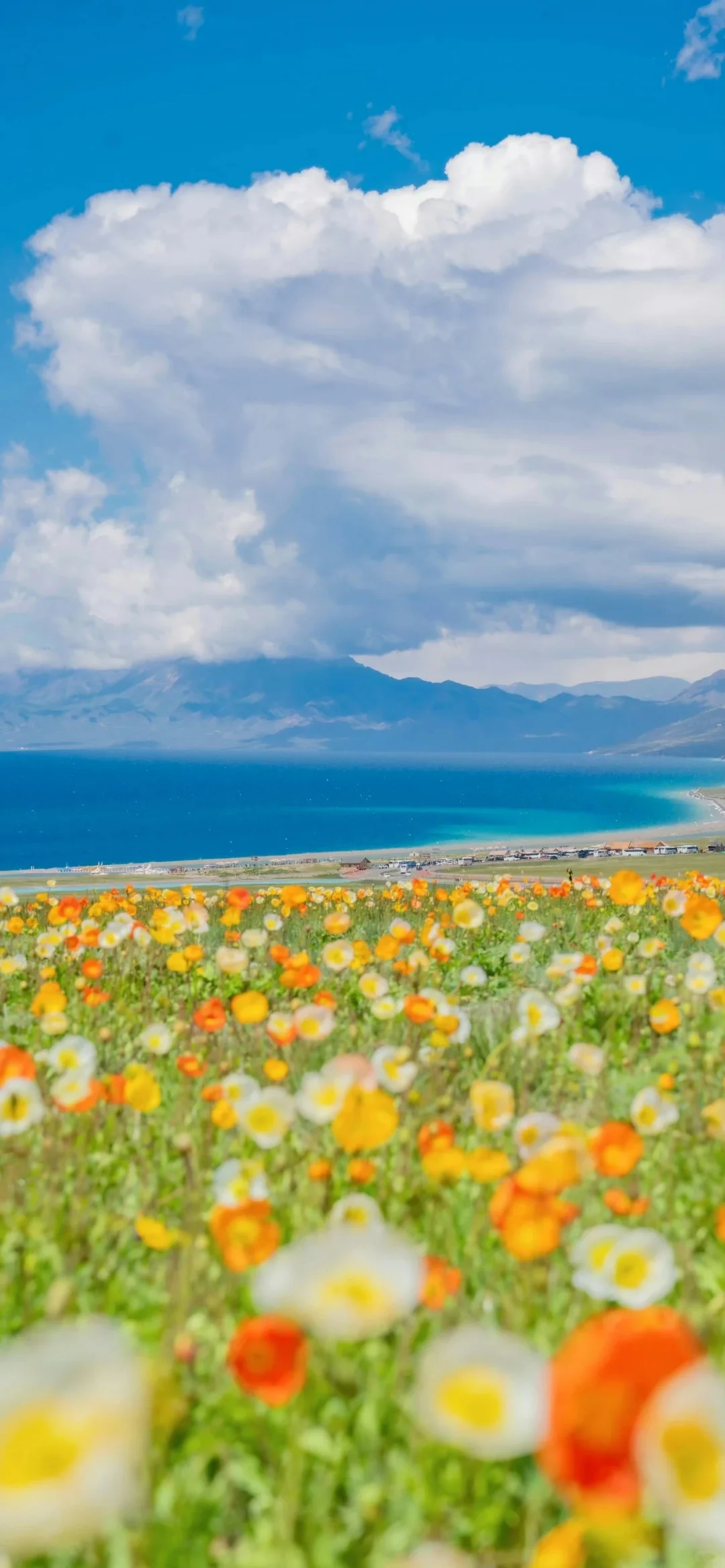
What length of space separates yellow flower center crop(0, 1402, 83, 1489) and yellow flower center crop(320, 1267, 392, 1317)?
21.6 inches

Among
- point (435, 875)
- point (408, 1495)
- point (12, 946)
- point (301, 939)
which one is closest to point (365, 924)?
point (301, 939)

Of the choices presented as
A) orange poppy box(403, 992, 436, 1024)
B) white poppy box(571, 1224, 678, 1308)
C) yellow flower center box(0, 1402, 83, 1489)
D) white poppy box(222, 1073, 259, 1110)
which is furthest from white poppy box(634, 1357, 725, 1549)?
orange poppy box(403, 992, 436, 1024)

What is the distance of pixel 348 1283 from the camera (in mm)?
1956

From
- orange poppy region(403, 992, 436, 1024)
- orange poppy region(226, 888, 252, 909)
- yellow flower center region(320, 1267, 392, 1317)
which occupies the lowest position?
orange poppy region(403, 992, 436, 1024)

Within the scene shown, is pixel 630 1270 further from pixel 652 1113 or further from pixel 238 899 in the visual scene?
pixel 238 899

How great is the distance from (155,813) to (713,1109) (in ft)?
590

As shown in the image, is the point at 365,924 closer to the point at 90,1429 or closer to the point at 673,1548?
the point at 673,1548

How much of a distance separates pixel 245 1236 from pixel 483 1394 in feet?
3.56

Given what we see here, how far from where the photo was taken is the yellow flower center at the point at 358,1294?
188cm

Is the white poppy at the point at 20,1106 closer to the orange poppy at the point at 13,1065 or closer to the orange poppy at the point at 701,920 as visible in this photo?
the orange poppy at the point at 13,1065

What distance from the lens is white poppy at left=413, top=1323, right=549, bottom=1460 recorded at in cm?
166

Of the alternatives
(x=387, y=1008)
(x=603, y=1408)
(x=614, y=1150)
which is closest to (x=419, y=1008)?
(x=387, y=1008)

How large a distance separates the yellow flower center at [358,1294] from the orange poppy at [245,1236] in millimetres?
788

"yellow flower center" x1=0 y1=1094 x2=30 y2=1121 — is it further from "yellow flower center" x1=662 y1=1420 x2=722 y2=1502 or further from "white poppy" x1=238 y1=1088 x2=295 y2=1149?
"yellow flower center" x1=662 y1=1420 x2=722 y2=1502
